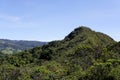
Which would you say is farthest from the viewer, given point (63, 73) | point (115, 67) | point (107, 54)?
point (107, 54)

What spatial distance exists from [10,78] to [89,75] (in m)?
48.7

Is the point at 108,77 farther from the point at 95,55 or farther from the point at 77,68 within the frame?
the point at 95,55

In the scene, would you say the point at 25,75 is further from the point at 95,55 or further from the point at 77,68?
the point at 95,55

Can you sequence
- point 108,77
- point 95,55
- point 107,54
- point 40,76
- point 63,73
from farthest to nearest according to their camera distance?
point 95,55
point 107,54
point 63,73
point 40,76
point 108,77

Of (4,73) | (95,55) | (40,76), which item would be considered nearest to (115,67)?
(40,76)

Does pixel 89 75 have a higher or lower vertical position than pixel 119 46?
lower

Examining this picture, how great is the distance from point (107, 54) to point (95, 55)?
22.0 metres

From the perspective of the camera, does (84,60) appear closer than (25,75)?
No

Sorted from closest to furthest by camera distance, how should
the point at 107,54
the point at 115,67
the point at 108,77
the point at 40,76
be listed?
the point at 108,77 < the point at 115,67 < the point at 40,76 < the point at 107,54

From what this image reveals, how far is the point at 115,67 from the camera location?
112 m

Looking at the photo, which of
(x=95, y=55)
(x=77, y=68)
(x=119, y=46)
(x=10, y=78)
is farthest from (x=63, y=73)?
(x=119, y=46)

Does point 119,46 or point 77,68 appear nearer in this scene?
point 77,68

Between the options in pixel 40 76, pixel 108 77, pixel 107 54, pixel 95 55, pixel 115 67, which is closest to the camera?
pixel 108 77

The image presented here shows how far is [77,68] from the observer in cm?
15700
